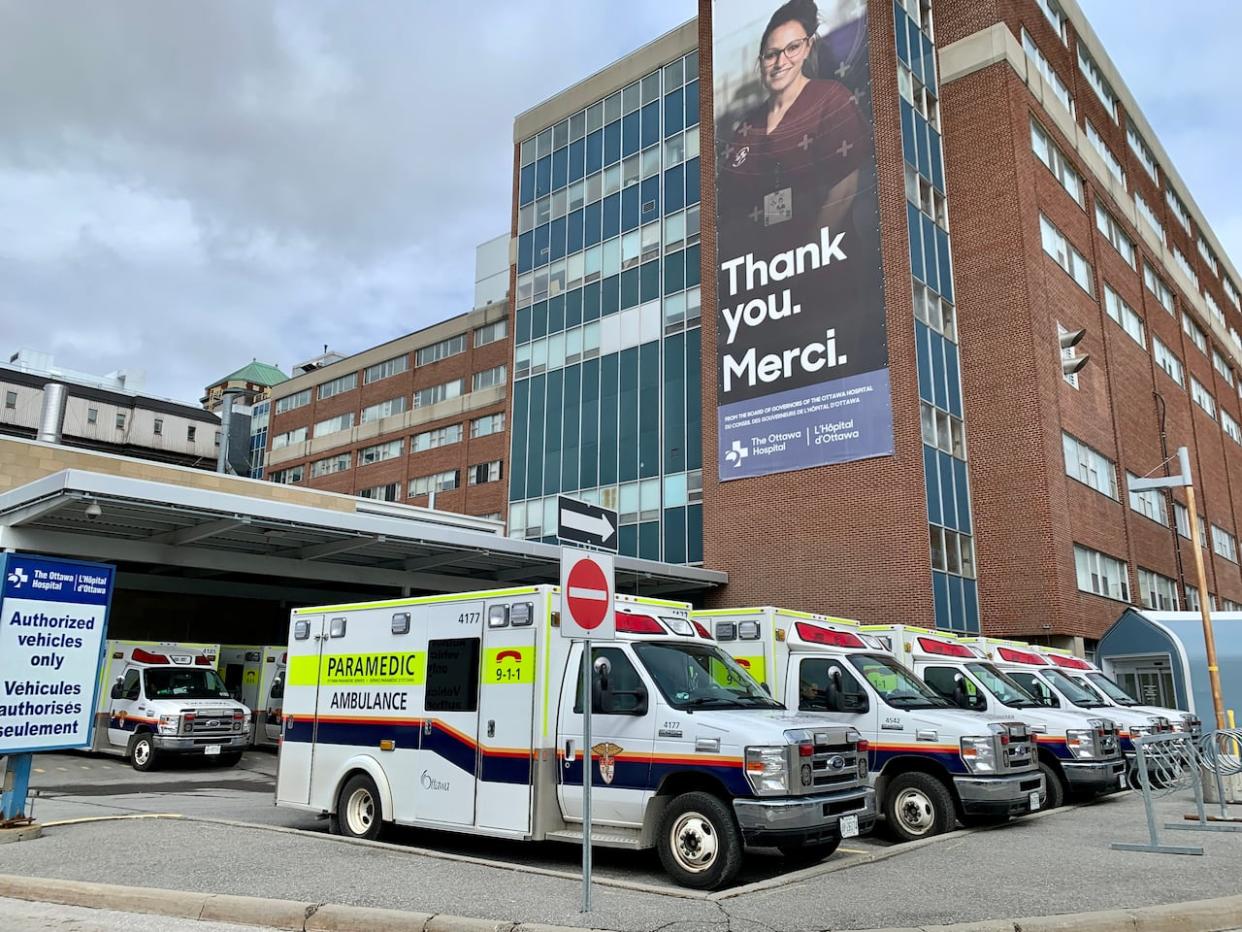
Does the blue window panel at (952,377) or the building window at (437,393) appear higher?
the building window at (437,393)

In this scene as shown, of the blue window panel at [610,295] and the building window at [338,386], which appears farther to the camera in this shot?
the building window at [338,386]

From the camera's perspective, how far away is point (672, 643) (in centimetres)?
1020

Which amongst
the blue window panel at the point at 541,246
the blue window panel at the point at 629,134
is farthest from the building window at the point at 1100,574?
the blue window panel at the point at 541,246

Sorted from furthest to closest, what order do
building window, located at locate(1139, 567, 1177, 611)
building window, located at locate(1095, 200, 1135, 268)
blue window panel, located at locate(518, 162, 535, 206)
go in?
blue window panel, located at locate(518, 162, 535, 206) < building window, located at locate(1095, 200, 1135, 268) < building window, located at locate(1139, 567, 1177, 611)

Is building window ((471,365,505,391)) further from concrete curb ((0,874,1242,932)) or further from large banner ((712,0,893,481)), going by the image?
concrete curb ((0,874,1242,932))

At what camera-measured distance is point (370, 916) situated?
723 centimetres

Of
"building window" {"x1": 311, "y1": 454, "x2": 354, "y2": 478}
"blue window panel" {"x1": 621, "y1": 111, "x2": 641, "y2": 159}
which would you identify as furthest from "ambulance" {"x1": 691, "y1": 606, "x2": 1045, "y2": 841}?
"building window" {"x1": 311, "y1": 454, "x2": 354, "y2": 478}

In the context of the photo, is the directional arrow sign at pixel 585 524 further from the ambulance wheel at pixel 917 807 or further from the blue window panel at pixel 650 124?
the blue window panel at pixel 650 124

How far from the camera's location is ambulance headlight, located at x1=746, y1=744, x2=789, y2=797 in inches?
335

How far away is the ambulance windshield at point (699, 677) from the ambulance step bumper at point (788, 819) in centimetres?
116

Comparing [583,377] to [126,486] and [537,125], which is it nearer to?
[537,125]

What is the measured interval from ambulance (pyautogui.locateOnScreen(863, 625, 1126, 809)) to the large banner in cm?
1204

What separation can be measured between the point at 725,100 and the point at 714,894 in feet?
92.3

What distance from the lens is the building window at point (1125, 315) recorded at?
36312mm
